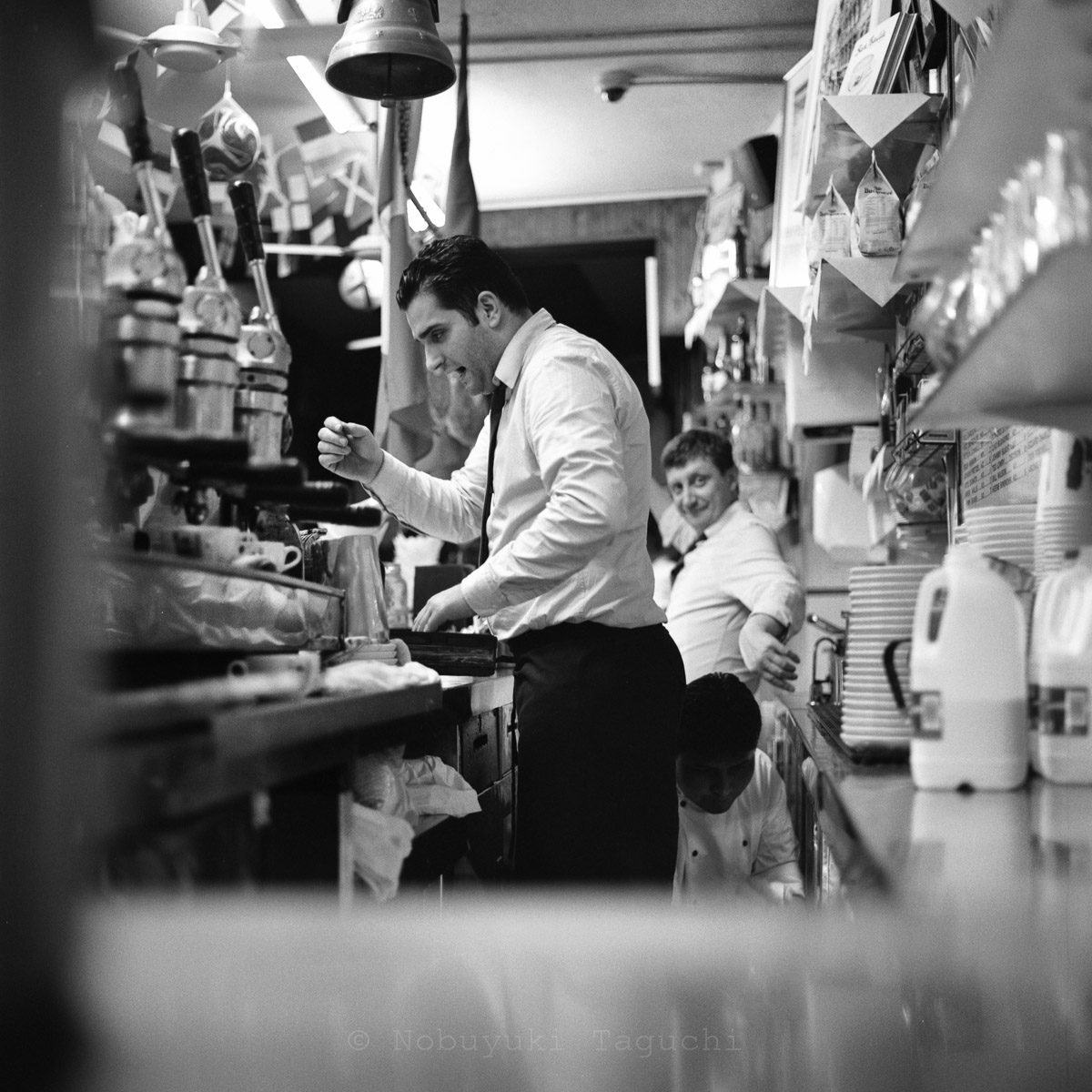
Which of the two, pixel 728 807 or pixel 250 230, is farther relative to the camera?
pixel 728 807

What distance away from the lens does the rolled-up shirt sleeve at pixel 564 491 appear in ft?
7.57

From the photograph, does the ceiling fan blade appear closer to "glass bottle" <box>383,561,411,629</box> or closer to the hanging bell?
the hanging bell

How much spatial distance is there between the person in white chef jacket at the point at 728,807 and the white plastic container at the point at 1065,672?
1730 millimetres

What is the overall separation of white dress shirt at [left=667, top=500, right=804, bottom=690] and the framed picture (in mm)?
788

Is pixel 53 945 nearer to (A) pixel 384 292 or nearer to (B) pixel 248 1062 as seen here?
(B) pixel 248 1062

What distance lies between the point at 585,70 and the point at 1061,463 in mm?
4046

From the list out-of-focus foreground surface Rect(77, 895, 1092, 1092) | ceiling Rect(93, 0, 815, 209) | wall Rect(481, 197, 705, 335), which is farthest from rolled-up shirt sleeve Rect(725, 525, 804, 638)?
out-of-focus foreground surface Rect(77, 895, 1092, 1092)

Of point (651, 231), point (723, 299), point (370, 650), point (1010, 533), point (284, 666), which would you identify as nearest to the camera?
point (284, 666)

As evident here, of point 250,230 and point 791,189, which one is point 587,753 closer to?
point 250,230

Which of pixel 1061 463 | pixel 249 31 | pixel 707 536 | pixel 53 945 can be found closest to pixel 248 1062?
pixel 53 945

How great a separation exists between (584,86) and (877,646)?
13.5ft

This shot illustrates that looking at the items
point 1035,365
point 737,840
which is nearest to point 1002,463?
point 737,840

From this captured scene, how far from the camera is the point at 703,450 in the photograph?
14.9ft

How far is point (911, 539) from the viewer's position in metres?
3.39
